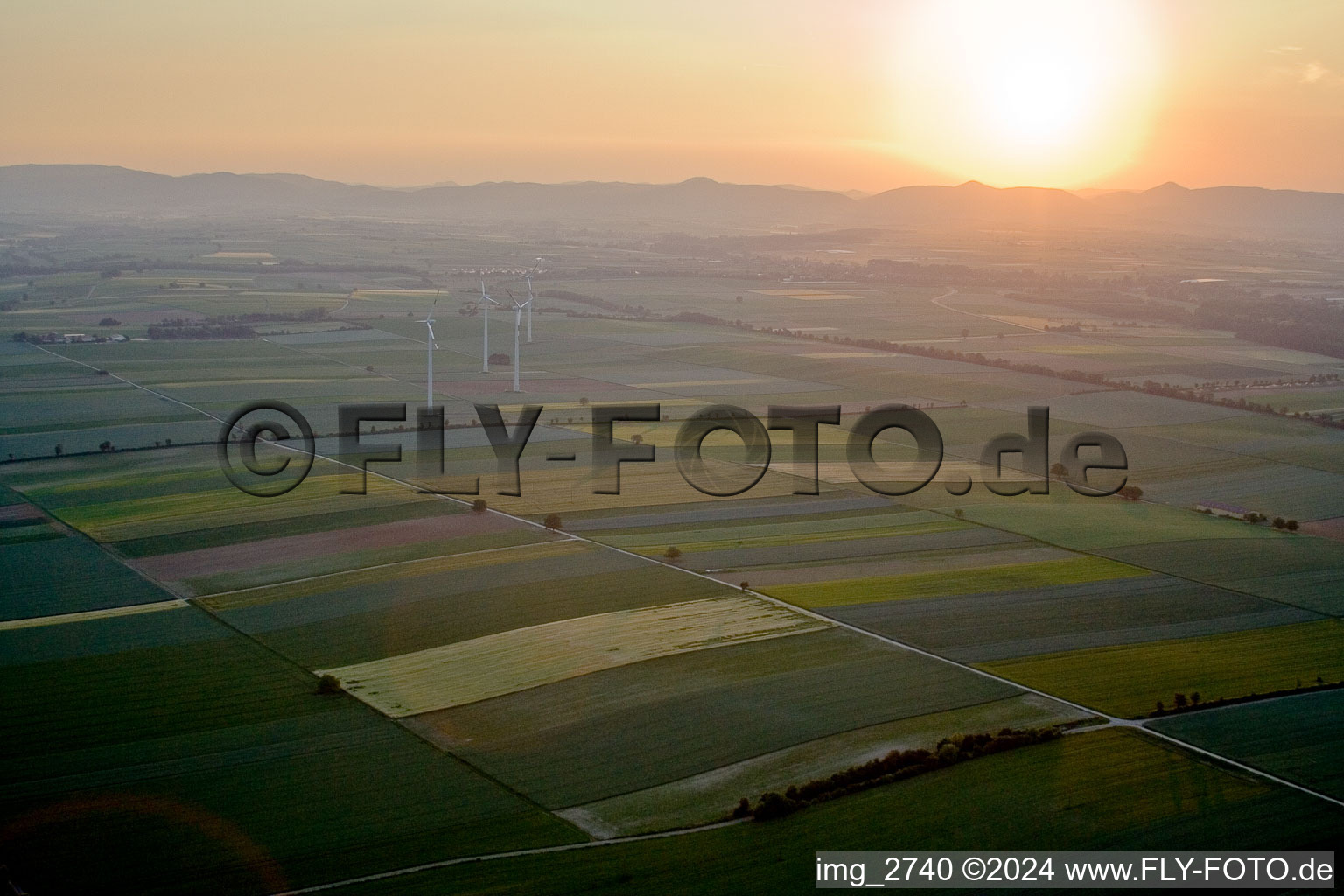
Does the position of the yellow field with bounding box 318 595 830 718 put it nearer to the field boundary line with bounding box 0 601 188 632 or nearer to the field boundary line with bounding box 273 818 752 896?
the field boundary line with bounding box 273 818 752 896

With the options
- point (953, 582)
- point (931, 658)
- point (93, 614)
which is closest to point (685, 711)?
point (931, 658)

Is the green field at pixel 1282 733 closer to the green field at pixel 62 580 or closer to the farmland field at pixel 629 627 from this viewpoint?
the farmland field at pixel 629 627

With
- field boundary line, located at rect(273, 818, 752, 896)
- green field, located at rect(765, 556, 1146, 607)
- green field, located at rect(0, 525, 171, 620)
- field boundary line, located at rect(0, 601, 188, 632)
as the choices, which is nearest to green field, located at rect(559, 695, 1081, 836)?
field boundary line, located at rect(273, 818, 752, 896)

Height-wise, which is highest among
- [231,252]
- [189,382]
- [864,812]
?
[231,252]

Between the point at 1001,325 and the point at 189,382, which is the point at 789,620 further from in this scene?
the point at 1001,325

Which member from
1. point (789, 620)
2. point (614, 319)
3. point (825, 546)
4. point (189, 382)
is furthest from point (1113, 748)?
point (614, 319)

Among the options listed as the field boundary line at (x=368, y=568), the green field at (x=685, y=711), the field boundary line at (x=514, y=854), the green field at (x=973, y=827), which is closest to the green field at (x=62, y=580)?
the field boundary line at (x=368, y=568)
